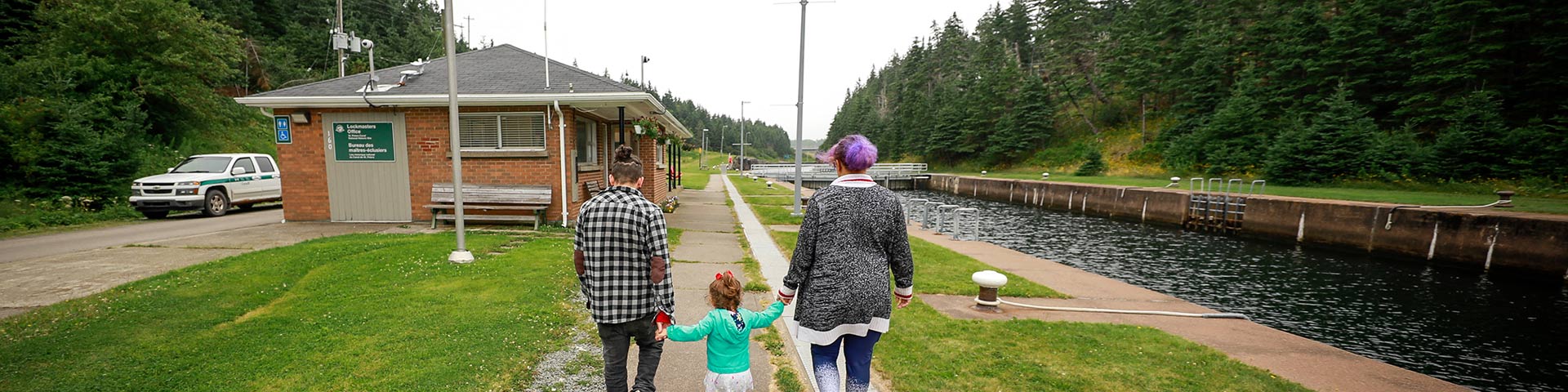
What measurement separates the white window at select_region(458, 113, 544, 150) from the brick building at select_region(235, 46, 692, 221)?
0.01 meters

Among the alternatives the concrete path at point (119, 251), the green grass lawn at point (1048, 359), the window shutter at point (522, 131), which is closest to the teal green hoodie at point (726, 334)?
the green grass lawn at point (1048, 359)

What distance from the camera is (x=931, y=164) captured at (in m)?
61.2

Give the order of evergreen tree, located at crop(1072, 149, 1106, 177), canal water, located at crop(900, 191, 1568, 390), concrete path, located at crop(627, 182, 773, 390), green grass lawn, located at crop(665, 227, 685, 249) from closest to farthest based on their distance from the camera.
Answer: concrete path, located at crop(627, 182, 773, 390) → canal water, located at crop(900, 191, 1568, 390) → green grass lawn, located at crop(665, 227, 685, 249) → evergreen tree, located at crop(1072, 149, 1106, 177)

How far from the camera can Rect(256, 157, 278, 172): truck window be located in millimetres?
14320

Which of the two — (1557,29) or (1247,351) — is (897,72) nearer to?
(1557,29)

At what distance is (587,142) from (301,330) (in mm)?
8590

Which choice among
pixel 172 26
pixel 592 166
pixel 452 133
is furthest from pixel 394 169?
pixel 172 26

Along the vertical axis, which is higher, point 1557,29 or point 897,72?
point 897,72

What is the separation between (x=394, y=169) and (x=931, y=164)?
2208 inches

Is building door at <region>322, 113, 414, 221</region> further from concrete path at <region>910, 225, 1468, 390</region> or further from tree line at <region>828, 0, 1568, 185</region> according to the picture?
tree line at <region>828, 0, 1568, 185</region>

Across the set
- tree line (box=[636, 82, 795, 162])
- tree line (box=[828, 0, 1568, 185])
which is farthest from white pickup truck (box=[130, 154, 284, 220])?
tree line (box=[636, 82, 795, 162])

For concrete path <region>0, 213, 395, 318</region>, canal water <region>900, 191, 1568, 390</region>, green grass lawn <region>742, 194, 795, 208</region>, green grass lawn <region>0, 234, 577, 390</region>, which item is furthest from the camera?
green grass lawn <region>742, 194, 795, 208</region>

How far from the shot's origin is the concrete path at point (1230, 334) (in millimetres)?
4344

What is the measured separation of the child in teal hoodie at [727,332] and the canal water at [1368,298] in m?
8.32
